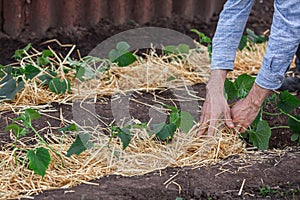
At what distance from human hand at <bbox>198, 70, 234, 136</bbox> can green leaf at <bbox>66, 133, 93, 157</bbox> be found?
0.54m

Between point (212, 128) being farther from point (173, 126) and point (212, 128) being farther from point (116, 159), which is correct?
point (116, 159)

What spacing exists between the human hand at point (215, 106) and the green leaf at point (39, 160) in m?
0.77

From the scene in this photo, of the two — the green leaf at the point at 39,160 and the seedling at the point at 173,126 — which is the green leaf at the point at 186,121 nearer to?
the seedling at the point at 173,126

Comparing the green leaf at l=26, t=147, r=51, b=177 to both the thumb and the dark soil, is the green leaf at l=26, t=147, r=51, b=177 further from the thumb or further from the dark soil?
the thumb

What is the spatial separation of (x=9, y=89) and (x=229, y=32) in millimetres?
1238

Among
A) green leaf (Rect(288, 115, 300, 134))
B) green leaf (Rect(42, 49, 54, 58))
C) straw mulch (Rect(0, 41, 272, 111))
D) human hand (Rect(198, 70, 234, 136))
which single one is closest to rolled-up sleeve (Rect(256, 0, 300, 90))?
human hand (Rect(198, 70, 234, 136))

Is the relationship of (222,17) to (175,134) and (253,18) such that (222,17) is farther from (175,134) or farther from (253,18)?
(253,18)

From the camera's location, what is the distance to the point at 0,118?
10.7 feet


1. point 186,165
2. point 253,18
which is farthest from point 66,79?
point 253,18

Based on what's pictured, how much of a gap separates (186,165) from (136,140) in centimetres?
28

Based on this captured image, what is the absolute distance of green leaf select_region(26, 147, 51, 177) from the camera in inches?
98.0

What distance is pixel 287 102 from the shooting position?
311 cm

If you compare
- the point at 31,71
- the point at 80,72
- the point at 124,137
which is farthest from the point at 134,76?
the point at 124,137

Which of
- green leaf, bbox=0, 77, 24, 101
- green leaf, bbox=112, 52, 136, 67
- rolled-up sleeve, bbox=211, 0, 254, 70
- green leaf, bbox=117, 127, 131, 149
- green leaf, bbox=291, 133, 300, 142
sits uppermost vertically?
rolled-up sleeve, bbox=211, 0, 254, 70
